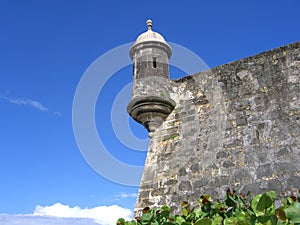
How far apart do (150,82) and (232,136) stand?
2.13m

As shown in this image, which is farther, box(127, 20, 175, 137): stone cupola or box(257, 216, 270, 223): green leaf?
box(127, 20, 175, 137): stone cupola

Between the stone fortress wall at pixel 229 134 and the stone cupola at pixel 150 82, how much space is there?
0.15 ft

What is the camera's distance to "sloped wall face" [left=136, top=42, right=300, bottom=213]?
17.8 ft

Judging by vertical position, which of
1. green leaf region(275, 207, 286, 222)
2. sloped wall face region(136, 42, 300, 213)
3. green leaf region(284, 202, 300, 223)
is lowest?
green leaf region(284, 202, 300, 223)

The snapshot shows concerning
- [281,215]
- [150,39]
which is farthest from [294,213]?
[150,39]

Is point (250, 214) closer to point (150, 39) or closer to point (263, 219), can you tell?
point (263, 219)

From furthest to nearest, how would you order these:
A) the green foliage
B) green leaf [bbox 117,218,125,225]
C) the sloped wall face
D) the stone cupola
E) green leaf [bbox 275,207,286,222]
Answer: the stone cupola < the sloped wall face < green leaf [bbox 117,218,125,225] < green leaf [bbox 275,207,286,222] < the green foliage

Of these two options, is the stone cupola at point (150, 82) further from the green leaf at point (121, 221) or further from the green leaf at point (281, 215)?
the green leaf at point (281, 215)

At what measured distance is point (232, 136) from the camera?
6020 mm

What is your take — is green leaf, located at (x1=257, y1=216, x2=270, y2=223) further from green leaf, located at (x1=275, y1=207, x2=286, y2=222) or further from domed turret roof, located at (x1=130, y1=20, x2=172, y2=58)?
domed turret roof, located at (x1=130, y1=20, x2=172, y2=58)

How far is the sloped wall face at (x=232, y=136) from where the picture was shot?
214 inches

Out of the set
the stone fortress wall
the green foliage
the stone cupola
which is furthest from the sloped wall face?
the green foliage

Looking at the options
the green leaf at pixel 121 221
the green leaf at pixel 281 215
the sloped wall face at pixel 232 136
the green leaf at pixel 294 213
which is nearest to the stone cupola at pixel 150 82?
the sloped wall face at pixel 232 136

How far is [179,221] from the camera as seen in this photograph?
7.88 ft
